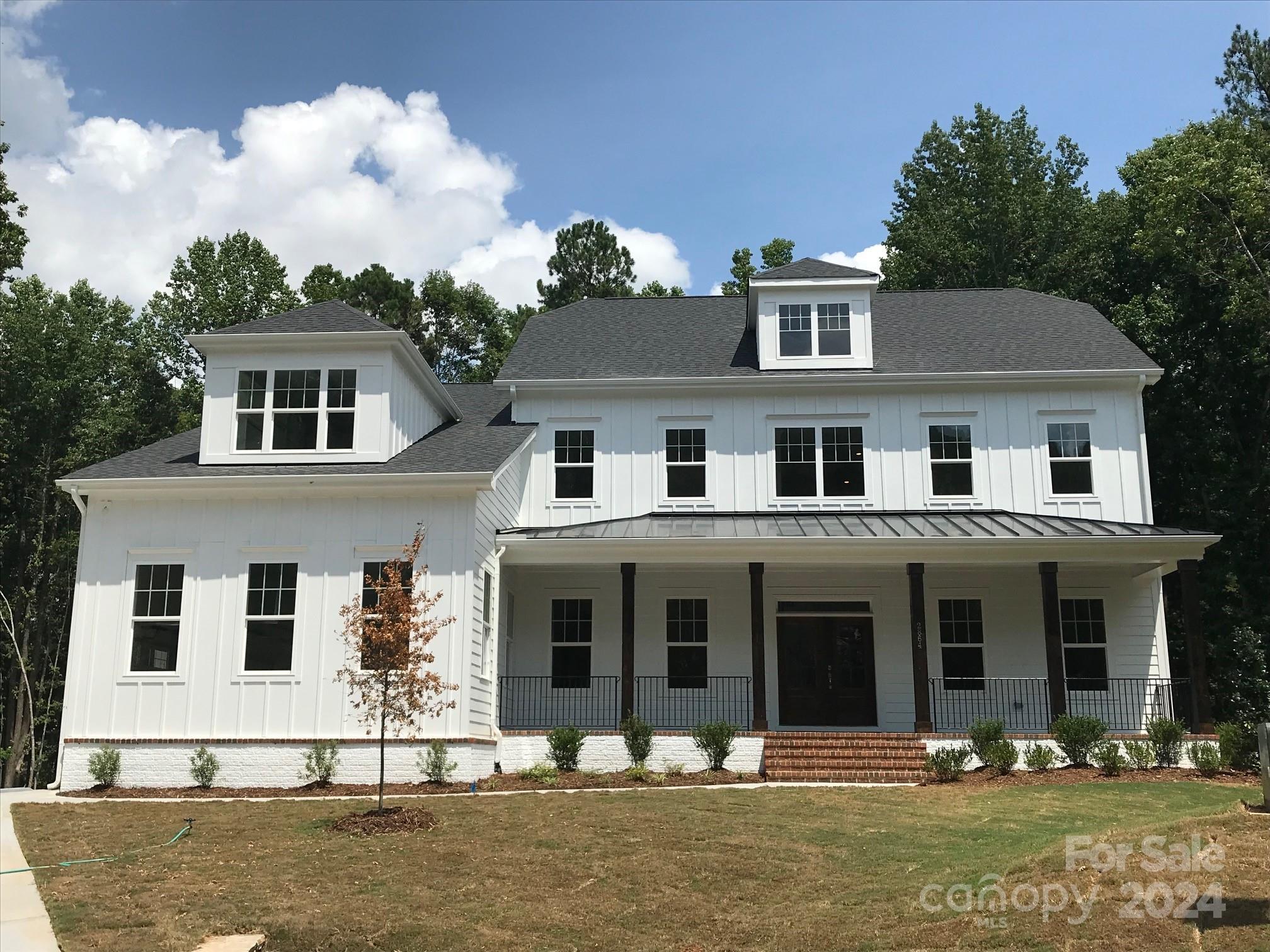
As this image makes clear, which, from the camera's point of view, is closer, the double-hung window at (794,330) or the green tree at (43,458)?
the double-hung window at (794,330)

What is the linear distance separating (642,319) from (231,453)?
34.7 feet

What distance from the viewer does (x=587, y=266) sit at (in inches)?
1751

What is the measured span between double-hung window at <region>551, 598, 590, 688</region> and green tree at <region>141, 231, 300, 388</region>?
2016cm

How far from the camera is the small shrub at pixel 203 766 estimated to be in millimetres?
16250

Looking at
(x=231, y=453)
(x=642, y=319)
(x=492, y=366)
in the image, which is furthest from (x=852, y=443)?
(x=492, y=366)

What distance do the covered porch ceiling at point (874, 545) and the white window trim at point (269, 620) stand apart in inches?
136

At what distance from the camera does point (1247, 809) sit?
906 cm

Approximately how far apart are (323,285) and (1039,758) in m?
30.9

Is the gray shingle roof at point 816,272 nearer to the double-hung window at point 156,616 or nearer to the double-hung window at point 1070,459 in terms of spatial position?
the double-hung window at point 1070,459

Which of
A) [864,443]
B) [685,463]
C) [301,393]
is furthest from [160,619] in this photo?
[864,443]

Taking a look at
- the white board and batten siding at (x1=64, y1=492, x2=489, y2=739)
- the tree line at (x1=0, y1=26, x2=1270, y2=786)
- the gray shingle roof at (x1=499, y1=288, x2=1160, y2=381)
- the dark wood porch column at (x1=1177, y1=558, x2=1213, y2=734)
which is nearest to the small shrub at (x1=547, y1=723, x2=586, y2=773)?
the white board and batten siding at (x1=64, y1=492, x2=489, y2=739)

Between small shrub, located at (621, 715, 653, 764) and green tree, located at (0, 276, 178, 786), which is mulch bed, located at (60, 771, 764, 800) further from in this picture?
green tree, located at (0, 276, 178, 786)

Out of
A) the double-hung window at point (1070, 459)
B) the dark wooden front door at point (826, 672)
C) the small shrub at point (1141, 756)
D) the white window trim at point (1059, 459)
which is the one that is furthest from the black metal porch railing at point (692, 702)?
the double-hung window at point (1070, 459)

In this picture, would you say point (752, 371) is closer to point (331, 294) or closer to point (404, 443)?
point (404, 443)
